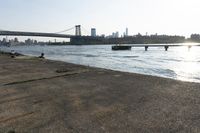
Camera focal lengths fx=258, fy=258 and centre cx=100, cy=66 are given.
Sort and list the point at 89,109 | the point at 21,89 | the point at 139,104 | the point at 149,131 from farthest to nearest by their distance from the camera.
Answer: the point at 21,89, the point at 139,104, the point at 89,109, the point at 149,131

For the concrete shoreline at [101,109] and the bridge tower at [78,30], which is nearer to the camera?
the concrete shoreline at [101,109]

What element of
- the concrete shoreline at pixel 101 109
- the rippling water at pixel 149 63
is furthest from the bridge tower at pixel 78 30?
the concrete shoreline at pixel 101 109

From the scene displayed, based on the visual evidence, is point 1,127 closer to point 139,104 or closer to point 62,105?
point 62,105

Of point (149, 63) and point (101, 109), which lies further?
point (149, 63)

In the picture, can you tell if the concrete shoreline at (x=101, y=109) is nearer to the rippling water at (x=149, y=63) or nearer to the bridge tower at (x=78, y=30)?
the rippling water at (x=149, y=63)

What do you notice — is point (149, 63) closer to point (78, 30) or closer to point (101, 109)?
point (101, 109)

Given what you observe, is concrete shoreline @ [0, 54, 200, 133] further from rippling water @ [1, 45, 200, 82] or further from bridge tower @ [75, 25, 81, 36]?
bridge tower @ [75, 25, 81, 36]

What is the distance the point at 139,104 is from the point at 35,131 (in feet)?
14.1

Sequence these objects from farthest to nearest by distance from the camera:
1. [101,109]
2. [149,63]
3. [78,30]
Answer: [78,30], [149,63], [101,109]

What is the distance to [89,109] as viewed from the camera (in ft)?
30.4

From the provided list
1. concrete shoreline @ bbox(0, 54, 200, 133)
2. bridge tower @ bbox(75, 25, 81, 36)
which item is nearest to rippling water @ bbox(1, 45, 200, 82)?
concrete shoreline @ bbox(0, 54, 200, 133)

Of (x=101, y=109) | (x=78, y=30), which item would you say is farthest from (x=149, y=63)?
(x=78, y=30)

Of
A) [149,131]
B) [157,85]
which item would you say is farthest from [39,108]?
[157,85]

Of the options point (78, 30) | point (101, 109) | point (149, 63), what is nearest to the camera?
point (101, 109)
